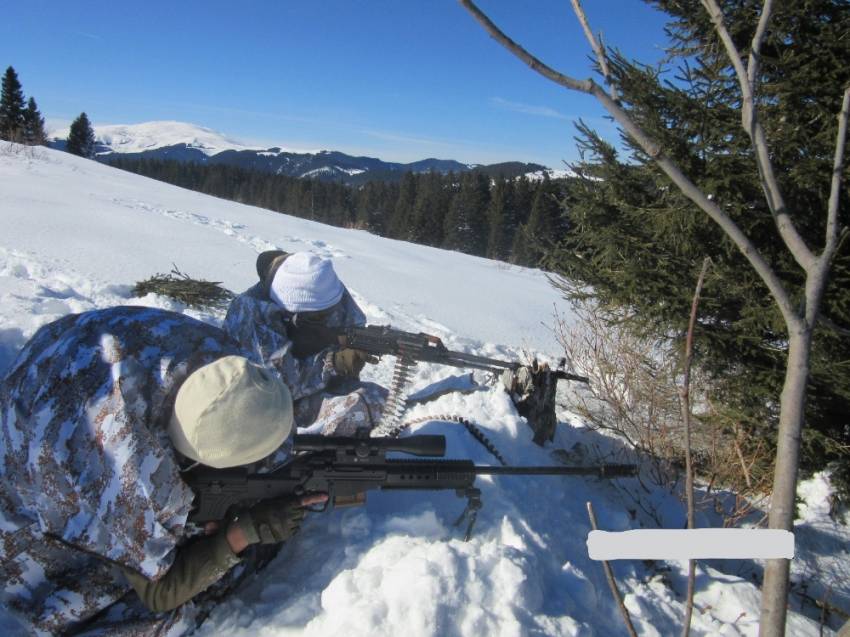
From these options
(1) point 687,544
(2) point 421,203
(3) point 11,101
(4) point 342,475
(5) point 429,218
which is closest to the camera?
(1) point 687,544

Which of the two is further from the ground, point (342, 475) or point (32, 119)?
point (32, 119)

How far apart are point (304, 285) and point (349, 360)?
68cm

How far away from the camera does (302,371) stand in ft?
11.8

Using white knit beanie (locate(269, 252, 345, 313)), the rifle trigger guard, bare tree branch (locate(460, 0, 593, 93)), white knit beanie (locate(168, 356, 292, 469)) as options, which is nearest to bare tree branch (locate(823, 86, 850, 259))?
bare tree branch (locate(460, 0, 593, 93))

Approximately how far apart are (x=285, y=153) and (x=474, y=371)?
133 metres

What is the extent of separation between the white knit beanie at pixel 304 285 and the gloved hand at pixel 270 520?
5.45 ft

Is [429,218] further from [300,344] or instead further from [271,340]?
[271,340]

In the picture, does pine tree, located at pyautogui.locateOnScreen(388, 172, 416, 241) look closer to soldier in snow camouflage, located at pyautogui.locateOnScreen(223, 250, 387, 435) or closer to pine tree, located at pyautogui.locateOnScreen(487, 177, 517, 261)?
pine tree, located at pyautogui.locateOnScreen(487, 177, 517, 261)

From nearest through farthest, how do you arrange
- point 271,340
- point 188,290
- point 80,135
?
point 271,340 → point 188,290 → point 80,135

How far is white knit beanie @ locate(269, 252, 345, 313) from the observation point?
3508 millimetres

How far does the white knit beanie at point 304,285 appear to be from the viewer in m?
3.51

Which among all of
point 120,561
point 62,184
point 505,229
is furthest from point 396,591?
point 505,229

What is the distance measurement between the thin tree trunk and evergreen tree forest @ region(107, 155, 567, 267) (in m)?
26.2

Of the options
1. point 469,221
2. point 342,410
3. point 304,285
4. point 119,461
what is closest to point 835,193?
point 119,461
